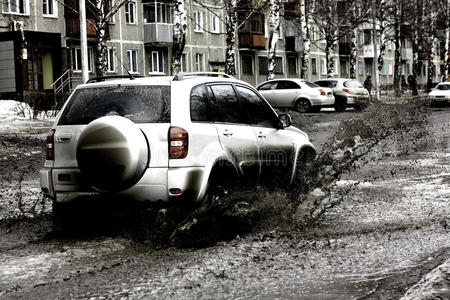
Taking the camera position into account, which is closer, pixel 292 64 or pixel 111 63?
pixel 111 63

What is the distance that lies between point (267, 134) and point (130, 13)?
38.8 metres

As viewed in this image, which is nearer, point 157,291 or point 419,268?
point 157,291

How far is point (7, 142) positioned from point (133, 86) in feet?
43.9

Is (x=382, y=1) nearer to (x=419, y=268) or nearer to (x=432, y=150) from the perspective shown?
(x=432, y=150)

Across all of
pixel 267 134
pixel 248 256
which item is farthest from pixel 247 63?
pixel 248 256

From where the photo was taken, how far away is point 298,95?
35656 millimetres

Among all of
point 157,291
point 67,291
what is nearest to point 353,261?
point 157,291

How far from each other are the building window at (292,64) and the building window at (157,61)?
16.5 meters

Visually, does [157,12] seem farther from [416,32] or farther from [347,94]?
[416,32]

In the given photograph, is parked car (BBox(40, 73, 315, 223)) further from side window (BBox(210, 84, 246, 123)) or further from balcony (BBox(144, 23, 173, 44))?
balcony (BBox(144, 23, 173, 44))

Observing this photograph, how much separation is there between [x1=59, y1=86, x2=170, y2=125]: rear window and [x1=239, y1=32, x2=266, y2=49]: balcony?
47.7 m

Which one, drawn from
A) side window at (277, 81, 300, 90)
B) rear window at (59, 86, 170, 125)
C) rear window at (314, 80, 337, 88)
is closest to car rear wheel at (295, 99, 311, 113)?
side window at (277, 81, 300, 90)

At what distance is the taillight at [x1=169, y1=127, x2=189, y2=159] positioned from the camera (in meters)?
7.20

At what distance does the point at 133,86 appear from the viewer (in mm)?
7523
